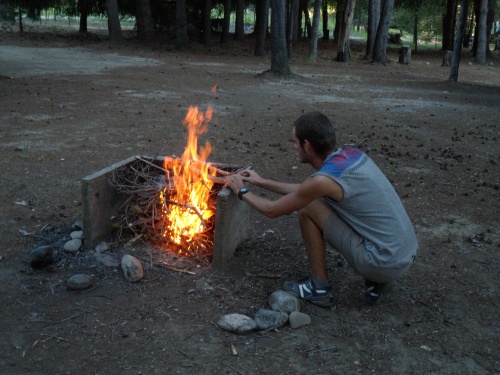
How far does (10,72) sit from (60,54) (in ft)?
19.3

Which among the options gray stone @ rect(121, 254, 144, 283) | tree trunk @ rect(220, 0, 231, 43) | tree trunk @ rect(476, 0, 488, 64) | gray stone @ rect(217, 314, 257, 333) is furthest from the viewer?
tree trunk @ rect(220, 0, 231, 43)

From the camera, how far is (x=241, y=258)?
443 cm

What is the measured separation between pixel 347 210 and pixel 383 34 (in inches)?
829

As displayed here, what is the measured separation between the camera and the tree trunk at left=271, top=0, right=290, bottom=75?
607 inches

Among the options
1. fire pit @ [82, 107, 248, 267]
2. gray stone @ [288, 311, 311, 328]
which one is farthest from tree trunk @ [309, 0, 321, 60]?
gray stone @ [288, 311, 311, 328]

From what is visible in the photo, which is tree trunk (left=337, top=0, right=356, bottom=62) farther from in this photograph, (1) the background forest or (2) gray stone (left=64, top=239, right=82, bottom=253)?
(2) gray stone (left=64, top=239, right=82, bottom=253)

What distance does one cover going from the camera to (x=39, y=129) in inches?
337

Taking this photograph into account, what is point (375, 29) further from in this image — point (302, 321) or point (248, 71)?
point (302, 321)

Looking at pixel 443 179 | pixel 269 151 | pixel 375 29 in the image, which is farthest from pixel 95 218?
pixel 375 29

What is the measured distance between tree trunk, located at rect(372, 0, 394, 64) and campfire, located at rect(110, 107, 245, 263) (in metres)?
19.9

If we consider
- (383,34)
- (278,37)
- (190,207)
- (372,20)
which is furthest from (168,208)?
(372,20)

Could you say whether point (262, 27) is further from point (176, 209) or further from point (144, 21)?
point (176, 209)

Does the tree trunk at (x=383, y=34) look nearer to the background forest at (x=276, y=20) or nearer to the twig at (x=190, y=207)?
the background forest at (x=276, y=20)

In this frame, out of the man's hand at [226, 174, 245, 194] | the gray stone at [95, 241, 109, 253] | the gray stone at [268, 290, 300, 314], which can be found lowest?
the gray stone at [268, 290, 300, 314]
